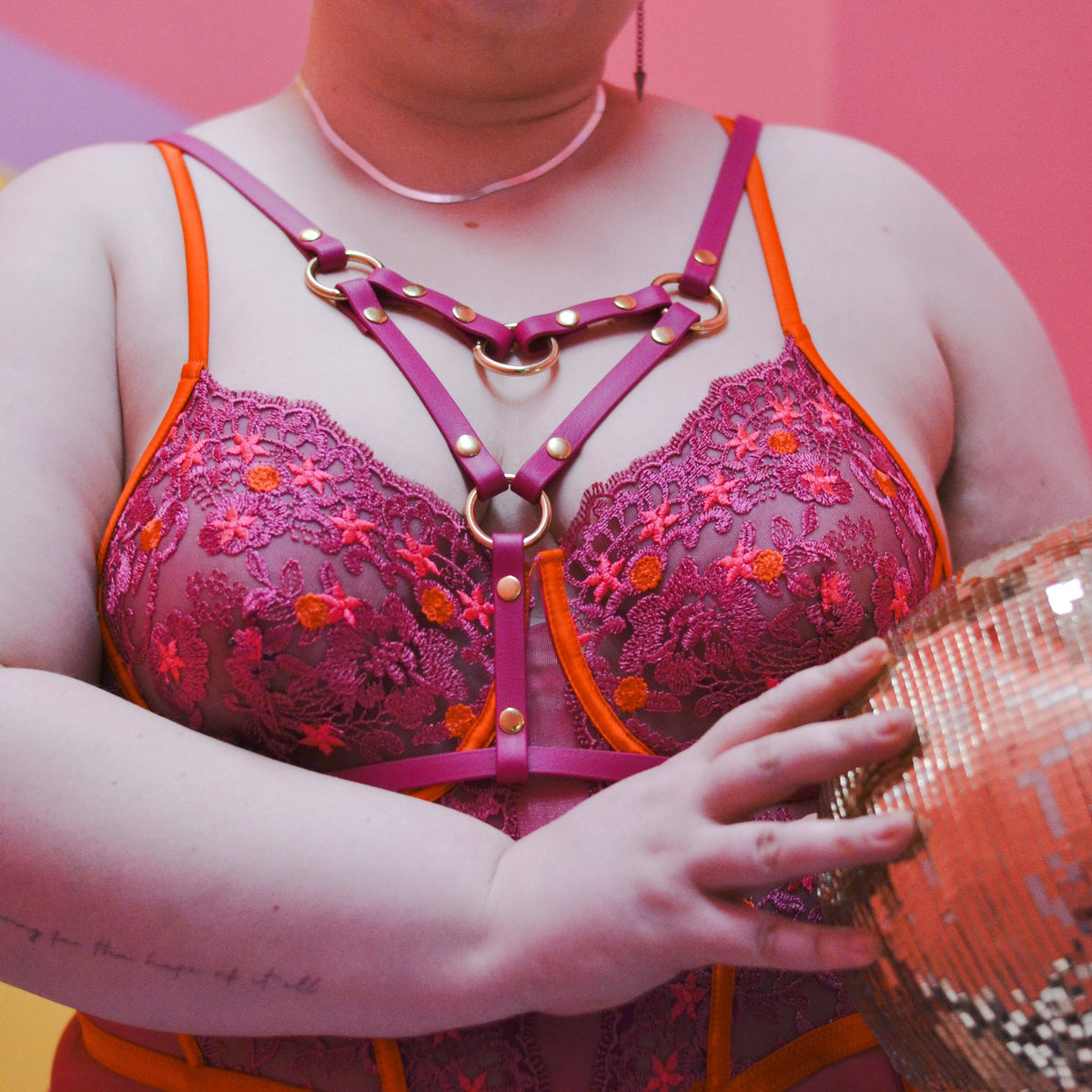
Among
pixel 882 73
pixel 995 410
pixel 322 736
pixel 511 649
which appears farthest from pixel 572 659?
pixel 882 73

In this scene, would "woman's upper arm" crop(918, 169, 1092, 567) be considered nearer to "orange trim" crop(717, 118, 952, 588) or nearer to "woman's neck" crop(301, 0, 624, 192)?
"orange trim" crop(717, 118, 952, 588)

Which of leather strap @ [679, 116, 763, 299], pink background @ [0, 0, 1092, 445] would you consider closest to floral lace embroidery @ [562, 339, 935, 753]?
leather strap @ [679, 116, 763, 299]

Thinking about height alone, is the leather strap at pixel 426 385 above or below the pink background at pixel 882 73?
below

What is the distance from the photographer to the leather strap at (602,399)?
0.68 metres

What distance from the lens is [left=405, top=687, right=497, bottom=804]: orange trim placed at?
0.66 meters

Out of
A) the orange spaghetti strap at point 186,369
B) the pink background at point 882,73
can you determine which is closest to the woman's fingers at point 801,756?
the orange spaghetti strap at point 186,369

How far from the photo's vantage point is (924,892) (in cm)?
46

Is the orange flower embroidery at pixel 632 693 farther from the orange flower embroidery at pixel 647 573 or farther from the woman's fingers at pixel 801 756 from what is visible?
the woman's fingers at pixel 801 756

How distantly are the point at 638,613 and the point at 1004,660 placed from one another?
0.22 metres

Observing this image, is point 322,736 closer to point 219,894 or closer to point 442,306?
point 219,894

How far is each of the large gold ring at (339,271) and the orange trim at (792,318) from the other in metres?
0.24

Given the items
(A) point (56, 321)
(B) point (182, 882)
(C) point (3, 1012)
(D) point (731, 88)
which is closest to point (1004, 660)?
(B) point (182, 882)

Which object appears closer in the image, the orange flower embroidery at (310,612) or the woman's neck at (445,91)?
the orange flower embroidery at (310,612)

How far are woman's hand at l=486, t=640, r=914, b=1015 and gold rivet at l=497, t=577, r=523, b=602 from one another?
14 cm
